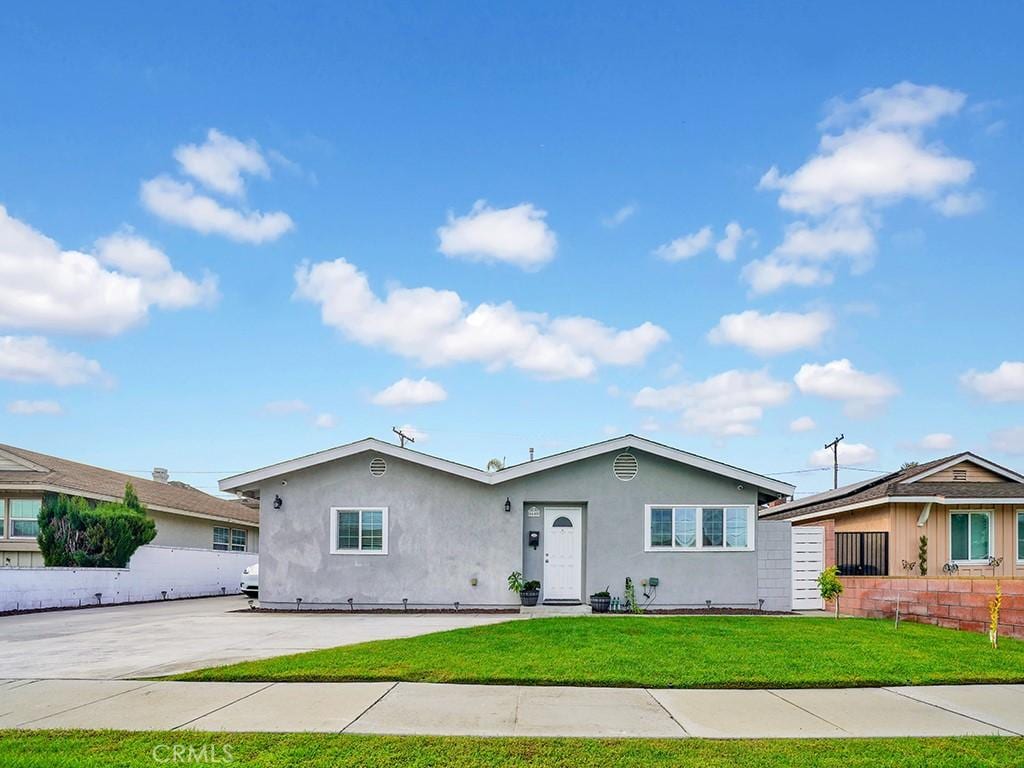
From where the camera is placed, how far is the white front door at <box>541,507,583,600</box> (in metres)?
19.1

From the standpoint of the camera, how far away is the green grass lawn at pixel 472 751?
584cm

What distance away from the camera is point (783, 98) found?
17.8m

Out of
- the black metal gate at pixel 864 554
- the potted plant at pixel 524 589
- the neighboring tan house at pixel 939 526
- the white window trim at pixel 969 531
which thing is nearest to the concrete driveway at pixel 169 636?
the potted plant at pixel 524 589

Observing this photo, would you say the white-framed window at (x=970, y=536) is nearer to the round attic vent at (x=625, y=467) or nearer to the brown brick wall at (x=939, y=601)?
the brown brick wall at (x=939, y=601)

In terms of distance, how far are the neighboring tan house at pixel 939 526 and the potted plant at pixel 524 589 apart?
653 cm

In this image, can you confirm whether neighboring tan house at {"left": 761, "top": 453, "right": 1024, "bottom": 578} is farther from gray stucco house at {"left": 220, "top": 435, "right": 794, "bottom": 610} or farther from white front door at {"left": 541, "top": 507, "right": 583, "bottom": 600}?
white front door at {"left": 541, "top": 507, "right": 583, "bottom": 600}

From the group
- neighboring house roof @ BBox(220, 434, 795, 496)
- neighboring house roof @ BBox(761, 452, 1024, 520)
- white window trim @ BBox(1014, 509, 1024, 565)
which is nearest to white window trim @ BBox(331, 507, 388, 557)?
neighboring house roof @ BBox(220, 434, 795, 496)

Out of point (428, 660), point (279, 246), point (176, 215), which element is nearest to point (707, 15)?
point (279, 246)

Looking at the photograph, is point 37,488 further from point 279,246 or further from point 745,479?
point 745,479

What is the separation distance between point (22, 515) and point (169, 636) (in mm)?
13515

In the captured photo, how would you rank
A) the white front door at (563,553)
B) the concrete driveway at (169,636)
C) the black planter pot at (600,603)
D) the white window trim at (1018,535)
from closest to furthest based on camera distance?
the concrete driveway at (169,636)
the black planter pot at (600,603)
the white front door at (563,553)
the white window trim at (1018,535)

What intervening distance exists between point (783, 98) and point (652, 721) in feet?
47.3

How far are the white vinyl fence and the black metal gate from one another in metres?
18.5

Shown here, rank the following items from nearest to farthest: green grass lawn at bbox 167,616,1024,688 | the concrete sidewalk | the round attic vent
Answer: the concrete sidewalk → green grass lawn at bbox 167,616,1024,688 → the round attic vent
